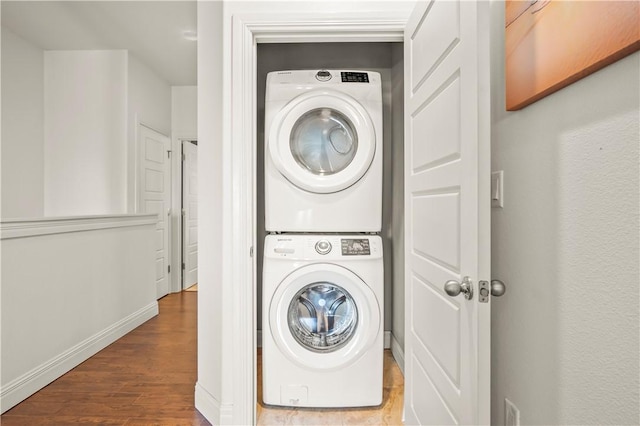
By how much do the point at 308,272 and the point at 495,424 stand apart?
979 millimetres

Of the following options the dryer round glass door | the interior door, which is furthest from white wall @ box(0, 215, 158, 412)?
the interior door

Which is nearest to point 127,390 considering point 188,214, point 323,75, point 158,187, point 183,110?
point 323,75

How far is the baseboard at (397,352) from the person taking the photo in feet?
7.65

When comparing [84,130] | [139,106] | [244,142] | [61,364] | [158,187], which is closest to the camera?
[244,142]

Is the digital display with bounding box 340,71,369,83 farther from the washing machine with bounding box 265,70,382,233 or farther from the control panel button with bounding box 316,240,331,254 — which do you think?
the control panel button with bounding box 316,240,331,254

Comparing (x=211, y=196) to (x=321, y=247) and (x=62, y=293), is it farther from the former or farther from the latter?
(x=62, y=293)

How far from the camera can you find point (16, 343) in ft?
6.36

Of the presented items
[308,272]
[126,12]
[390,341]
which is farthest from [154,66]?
[390,341]

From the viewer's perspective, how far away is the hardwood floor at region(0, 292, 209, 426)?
1.80 meters

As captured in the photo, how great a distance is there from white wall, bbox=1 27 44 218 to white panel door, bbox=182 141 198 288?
1.50 metres

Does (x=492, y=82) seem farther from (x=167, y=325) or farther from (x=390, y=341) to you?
(x=167, y=325)

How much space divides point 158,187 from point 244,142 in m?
3.22

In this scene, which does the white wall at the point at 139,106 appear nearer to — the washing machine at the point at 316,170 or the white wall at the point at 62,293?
the white wall at the point at 62,293

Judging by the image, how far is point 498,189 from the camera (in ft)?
3.84
